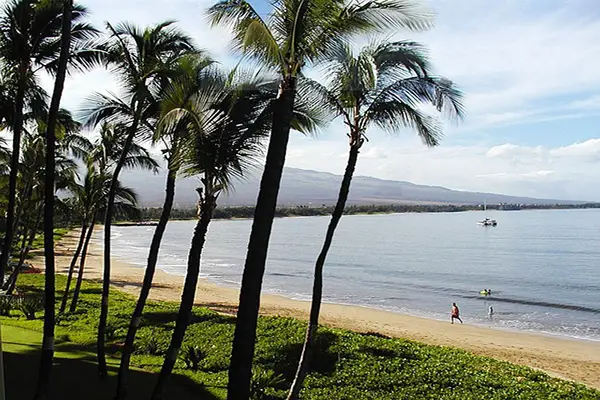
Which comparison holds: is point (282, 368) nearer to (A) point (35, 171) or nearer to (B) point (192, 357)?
(B) point (192, 357)

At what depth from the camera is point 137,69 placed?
9031 millimetres

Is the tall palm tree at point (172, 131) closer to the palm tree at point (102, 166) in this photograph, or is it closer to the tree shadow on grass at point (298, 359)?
the palm tree at point (102, 166)

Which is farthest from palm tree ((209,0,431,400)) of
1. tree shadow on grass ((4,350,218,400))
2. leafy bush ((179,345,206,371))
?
leafy bush ((179,345,206,371))

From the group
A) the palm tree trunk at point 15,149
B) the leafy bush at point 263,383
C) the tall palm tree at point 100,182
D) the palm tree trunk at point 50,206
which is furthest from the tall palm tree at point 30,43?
the leafy bush at point 263,383

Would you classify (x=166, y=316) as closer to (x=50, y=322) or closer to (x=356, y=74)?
(x=50, y=322)

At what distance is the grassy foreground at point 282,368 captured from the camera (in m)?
9.43

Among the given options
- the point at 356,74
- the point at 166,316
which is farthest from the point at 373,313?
the point at 356,74

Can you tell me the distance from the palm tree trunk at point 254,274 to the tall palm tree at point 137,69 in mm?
3452

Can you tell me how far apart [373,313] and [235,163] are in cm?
2083

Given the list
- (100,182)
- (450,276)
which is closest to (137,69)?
(100,182)

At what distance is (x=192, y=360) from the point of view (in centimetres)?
1113

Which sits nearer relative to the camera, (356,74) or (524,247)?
(356,74)

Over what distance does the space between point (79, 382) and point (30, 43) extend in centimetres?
544

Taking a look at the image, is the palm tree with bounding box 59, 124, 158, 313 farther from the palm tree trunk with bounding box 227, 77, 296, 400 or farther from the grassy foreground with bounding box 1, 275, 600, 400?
the palm tree trunk with bounding box 227, 77, 296, 400
